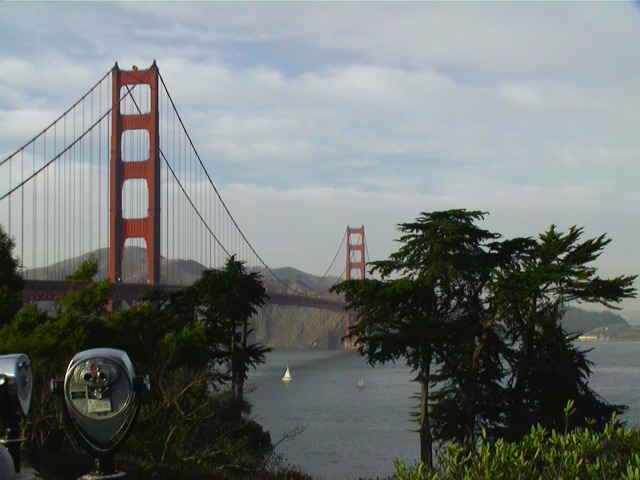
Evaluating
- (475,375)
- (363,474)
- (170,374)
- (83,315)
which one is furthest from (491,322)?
(83,315)

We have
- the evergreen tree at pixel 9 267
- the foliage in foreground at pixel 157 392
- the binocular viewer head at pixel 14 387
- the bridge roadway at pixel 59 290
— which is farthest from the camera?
the bridge roadway at pixel 59 290

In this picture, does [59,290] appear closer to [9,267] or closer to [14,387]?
[9,267]

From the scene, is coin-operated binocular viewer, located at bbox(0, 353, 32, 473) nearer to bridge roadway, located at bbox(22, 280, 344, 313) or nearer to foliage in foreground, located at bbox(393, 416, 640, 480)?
foliage in foreground, located at bbox(393, 416, 640, 480)

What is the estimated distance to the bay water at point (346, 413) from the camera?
32.0 meters

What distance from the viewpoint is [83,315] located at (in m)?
25.0

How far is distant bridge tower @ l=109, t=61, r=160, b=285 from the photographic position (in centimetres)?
4878

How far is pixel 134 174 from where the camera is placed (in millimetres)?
52875

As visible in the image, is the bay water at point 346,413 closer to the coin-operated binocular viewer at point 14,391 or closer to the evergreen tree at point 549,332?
the evergreen tree at point 549,332

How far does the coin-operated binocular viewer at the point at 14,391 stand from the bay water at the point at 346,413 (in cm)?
797

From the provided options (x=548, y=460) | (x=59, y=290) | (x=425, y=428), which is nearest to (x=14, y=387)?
(x=548, y=460)

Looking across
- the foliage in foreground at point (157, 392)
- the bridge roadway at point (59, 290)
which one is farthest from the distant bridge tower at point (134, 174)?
the foliage in foreground at point (157, 392)

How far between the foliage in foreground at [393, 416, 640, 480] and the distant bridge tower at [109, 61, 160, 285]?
39884 mm

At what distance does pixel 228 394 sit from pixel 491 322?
24.6ft

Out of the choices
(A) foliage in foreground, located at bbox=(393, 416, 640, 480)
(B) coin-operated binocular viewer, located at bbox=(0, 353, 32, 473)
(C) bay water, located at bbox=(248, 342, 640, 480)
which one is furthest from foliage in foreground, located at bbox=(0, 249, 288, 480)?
(A) foliage in foreground, located at bbox=(393, 416, 640, 480)
